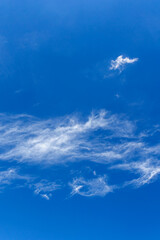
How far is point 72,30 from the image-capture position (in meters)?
119

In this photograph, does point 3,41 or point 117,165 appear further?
point 3,41

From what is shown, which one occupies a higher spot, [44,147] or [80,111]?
[80,111]

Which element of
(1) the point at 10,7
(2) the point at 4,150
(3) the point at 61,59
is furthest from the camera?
(1) the point at 10,7

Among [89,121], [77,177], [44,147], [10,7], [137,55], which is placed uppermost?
[10,7]

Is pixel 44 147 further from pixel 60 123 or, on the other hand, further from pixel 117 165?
pixel 117 165

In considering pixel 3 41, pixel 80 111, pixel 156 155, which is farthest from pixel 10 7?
pixel 156 155

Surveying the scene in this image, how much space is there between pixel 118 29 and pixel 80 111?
2158 inches

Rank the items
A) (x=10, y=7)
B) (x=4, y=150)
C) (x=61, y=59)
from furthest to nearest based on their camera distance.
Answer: (x=10, y=7) < (x=61, y=59) < (x=4, y=150)

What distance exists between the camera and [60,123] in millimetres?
106688

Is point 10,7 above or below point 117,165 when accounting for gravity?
above

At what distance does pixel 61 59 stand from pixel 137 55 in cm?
4223

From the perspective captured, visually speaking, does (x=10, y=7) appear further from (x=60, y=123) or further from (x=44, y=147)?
(x=44, y=147)

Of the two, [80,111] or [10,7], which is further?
[10,7]

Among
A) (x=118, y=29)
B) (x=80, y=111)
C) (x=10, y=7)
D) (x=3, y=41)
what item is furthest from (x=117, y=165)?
(x=10, y=7)
